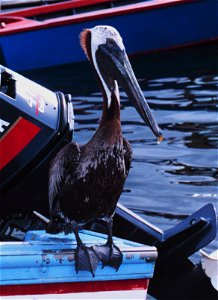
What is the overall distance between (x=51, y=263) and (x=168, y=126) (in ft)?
16.0

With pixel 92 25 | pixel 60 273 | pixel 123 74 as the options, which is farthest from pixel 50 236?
pixel 92 25

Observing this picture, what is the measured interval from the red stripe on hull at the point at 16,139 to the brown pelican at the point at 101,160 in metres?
0.25

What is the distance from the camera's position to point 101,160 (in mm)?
3752

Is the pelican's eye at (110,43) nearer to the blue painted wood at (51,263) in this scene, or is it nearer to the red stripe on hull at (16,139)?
the red stripe on hull at (16,139)

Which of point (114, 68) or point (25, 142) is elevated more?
point (114, 68)

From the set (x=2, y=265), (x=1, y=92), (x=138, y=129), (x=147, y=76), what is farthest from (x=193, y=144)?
(x=2, y=265)

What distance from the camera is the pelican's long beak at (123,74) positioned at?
381 centimetres

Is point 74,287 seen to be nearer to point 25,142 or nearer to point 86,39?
point 25,142

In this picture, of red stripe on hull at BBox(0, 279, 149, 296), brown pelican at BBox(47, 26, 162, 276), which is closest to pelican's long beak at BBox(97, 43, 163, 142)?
brown pelican at BBox(47, 26, 162, 276)

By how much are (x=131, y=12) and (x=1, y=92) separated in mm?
7490

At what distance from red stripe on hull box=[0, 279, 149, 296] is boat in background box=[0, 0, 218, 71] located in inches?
290

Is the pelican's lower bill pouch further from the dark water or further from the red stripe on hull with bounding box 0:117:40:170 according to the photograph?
the dark water

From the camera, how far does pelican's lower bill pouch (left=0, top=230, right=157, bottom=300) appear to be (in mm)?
3490

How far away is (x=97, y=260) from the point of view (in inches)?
146
